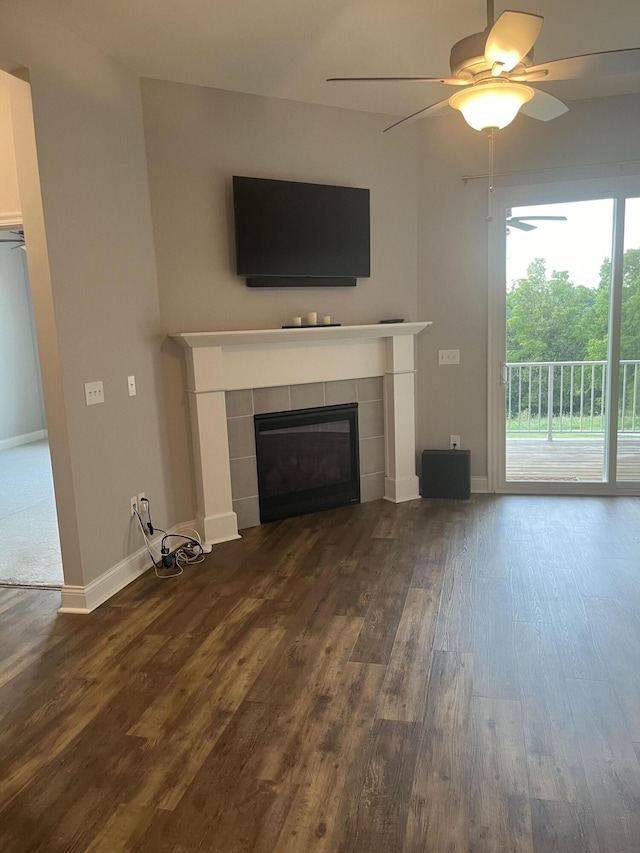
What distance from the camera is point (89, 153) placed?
3135mm

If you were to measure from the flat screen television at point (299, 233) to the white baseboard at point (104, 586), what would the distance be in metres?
1.95

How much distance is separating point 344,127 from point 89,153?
1960 millimetres

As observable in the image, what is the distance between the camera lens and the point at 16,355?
765 centimetres

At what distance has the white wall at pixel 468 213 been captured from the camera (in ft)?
14.2

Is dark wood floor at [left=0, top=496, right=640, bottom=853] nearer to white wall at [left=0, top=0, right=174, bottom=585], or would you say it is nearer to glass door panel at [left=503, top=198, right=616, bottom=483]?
white wall at [left=0, top=0, right=174, bottom=585]

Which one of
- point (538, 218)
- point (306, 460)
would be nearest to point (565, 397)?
point (538, 218)

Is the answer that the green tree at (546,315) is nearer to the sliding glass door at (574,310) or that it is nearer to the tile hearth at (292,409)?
the sliding glass door at (574,310)

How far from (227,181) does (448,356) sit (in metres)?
2.14

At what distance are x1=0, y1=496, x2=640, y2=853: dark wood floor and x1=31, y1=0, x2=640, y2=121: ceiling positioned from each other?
2.86 metres

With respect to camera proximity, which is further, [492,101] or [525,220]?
[525,220]

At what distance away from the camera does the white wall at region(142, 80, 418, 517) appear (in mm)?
3768

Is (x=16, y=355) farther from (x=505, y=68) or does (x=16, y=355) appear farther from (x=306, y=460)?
(x=505, y=68)

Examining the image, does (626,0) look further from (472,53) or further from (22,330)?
(22,330)

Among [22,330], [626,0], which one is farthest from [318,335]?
[22,330]
